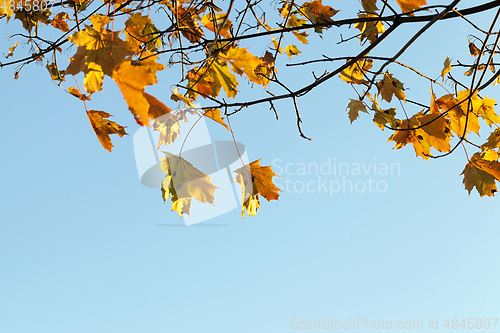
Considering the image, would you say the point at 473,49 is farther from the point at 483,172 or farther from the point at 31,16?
the point at 31,16

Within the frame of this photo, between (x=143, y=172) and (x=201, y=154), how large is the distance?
506 mm

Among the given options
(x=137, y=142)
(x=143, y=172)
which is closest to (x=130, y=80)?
(x=137, y=142)

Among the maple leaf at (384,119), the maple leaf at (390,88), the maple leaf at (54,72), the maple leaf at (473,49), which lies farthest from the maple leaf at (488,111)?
the maple leaf at (54,72)

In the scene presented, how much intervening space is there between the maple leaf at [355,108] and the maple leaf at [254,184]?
1.41ft

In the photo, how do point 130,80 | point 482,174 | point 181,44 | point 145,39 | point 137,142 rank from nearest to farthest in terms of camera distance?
point 130,80, point 482,174, point 181,44, point 145,39, point 137,142

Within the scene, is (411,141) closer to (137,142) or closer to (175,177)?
(175,177)

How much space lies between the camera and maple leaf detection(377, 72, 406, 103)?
1.58 meters

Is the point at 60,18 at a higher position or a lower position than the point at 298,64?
higher

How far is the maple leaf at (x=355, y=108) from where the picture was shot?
148 centimetres

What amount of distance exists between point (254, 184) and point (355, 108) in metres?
0.54

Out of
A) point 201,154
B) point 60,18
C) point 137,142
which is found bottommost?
point 201,154

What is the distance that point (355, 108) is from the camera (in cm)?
152

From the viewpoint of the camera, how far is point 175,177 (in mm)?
1349

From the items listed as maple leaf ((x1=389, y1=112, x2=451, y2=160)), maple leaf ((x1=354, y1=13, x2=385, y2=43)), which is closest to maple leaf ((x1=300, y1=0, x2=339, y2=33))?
maple leaf ((x1=354, y1=13, x2=385, y2=43))
